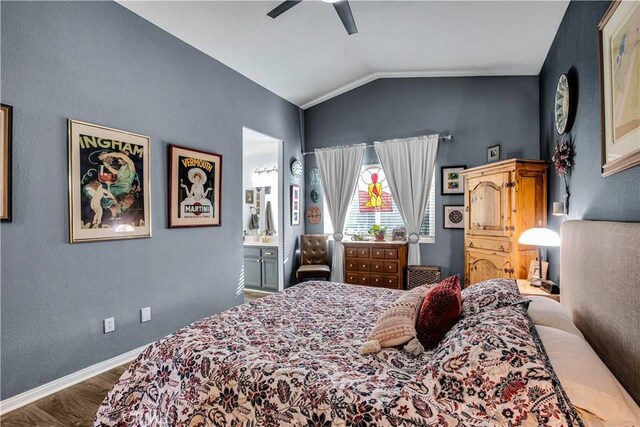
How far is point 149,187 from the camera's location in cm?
299

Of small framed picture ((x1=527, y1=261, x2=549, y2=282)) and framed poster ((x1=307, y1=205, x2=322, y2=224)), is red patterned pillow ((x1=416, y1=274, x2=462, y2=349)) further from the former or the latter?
framed poster ((x1=307, y1=205, x2=322, y2=224))

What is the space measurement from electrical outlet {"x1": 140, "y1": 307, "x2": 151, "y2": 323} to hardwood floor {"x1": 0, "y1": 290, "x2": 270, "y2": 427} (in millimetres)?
570

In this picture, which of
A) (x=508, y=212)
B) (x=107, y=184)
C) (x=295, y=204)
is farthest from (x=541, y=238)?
(x=107, y=184)

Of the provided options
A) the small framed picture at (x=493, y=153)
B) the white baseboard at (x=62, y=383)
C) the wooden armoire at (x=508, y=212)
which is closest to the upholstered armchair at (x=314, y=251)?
the wooden armoire at (x=508, y=212)

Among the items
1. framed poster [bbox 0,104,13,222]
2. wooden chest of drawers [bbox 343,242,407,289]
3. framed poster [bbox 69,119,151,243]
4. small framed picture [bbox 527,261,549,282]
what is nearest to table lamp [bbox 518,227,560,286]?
small framed picture [bbox 527,261,549,282]

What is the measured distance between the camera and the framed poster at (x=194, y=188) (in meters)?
3.23

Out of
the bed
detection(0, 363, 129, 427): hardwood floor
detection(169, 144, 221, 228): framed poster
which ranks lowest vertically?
detection(0, 363, 129, 427): hardwood floor

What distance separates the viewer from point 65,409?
213 cm

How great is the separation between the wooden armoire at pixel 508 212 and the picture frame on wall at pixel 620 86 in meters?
1.53

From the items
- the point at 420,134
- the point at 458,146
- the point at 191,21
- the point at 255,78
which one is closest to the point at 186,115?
the point at 191,21

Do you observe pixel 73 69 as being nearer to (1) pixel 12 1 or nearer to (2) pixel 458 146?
(1) pixel 12 1

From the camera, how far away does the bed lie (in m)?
1.04

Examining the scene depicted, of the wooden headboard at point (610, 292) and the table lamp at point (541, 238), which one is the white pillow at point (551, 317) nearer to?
the wooden headboard at point (610, 292)

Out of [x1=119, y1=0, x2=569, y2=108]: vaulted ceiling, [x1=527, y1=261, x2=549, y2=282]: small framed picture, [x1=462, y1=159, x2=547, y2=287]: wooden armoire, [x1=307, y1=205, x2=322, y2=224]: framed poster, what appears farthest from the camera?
[x1=307, y1=205, x2=322, y2=224]: framed poster
